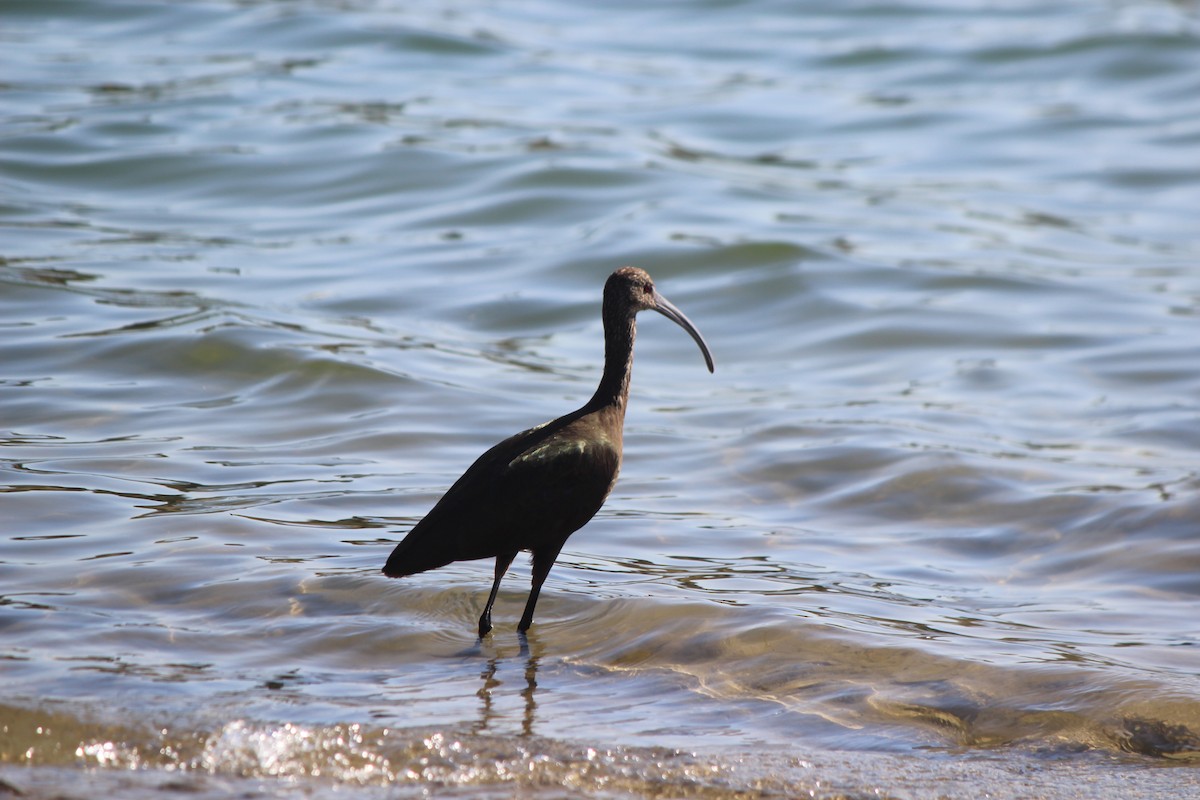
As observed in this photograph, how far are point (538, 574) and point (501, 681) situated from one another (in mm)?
598

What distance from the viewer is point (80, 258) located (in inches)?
496

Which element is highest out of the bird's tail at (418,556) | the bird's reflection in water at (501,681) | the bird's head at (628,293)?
the bird's head at (628,293)

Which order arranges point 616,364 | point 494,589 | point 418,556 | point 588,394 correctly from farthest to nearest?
point 588,394
point 616,364
point 494,589
point 418,556

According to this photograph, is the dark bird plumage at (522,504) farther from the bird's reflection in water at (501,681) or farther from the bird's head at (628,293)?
the bird's head at (628,293)

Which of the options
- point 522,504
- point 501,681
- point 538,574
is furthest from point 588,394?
point 501,681

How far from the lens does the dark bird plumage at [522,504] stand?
19.1 feet

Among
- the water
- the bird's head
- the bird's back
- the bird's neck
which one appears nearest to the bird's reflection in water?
the water

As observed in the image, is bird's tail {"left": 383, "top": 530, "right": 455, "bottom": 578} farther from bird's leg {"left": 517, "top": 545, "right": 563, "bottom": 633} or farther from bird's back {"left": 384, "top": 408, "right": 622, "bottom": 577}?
bird's leg {"left": 517, "top": 545, "right": 563, "bottom": 633}

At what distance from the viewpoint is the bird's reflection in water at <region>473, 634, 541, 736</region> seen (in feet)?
16.8

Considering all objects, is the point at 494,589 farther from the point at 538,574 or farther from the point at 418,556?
the point at 418,556

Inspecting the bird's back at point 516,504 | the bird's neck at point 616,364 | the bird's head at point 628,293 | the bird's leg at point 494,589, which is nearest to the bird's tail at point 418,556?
the bird's back at point 516,504

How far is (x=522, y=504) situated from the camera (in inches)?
230

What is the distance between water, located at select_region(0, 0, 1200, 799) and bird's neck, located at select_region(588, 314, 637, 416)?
0.87 m

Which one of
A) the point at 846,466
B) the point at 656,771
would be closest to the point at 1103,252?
the point at 846,466
